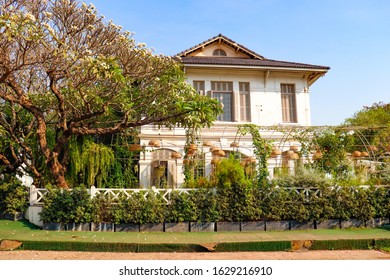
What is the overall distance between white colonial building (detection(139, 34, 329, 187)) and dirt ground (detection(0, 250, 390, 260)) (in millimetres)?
7773

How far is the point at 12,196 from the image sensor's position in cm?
1399

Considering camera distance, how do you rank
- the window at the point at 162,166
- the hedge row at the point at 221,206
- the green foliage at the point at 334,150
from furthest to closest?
the window at the point at 162,166
the green foliage at the point at 334,150
the hedge row at the point at 221,206

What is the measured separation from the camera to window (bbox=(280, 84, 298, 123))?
19.3m

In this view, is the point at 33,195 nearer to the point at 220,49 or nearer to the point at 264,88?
the point at 264,88

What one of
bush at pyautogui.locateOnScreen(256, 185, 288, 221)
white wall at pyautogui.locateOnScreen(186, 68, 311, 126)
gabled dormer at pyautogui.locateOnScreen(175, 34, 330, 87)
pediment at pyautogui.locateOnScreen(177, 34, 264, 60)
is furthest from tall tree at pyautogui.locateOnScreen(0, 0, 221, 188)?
pediment at pyautogui.locateOnScreen(177, 34, 264, 60)

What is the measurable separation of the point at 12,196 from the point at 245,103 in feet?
37.2

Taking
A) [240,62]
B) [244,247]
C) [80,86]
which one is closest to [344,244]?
[244,247]

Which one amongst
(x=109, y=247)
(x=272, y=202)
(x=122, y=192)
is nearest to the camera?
(x=109, y=247)

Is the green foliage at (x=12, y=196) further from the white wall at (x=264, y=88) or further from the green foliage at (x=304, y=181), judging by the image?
the green foliage at (x=304, y=181)

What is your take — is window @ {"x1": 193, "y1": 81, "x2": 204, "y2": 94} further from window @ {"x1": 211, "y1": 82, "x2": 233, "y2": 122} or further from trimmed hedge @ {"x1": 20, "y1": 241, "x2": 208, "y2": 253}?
trimmed hedge @ {"x1": 20, "y1": 241, "x2": 208, "y2": 253}

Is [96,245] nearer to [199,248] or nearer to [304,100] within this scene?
[199,248]

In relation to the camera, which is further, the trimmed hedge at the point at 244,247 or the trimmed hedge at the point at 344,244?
the trimmed hedge at the point at 344,244

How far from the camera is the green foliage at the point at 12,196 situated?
13805 millimetres

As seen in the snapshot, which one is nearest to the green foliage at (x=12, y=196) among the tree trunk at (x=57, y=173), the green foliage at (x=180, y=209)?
the tree trunk at (x=57, y=173)
